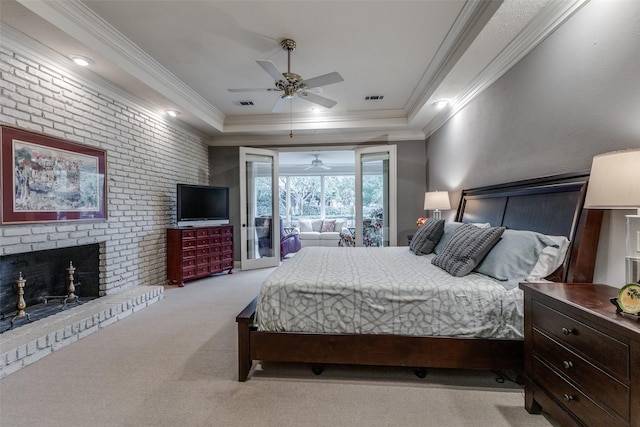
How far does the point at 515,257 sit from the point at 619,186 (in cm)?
78

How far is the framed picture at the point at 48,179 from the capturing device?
2268 millimetres

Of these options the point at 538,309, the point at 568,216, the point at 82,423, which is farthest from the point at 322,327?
the point at 568,216

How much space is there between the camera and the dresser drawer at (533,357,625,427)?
110cm

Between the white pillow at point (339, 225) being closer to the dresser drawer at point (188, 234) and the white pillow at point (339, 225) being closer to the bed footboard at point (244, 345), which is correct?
the dresser drawer at point (188, 234)

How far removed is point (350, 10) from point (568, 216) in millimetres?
2270

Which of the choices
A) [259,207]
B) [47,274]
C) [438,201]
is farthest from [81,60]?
[438,201]

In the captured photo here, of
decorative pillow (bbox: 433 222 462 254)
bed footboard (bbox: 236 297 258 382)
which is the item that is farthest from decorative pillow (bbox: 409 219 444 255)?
bed footboard (bbox: 236 297 258 382)

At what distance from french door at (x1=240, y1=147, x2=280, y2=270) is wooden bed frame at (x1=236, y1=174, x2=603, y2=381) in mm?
3482

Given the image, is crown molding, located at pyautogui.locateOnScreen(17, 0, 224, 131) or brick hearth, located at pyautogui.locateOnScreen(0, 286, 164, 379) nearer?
brick hearth, located at pyautogui.locateOnScreen(0, 286, 164, 379)

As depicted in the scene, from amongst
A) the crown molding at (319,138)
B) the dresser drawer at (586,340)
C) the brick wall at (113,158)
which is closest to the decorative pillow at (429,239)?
the dresser drawer at (586,340)

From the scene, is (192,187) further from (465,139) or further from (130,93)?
(465,139)

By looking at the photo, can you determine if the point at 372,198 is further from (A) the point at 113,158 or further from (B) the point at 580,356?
(B) the point at 580,356

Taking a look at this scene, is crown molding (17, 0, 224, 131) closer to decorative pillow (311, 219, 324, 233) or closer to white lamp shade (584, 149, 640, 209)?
white lamp shade (584, 149, 640, 209)

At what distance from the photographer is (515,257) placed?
74.3 inches
